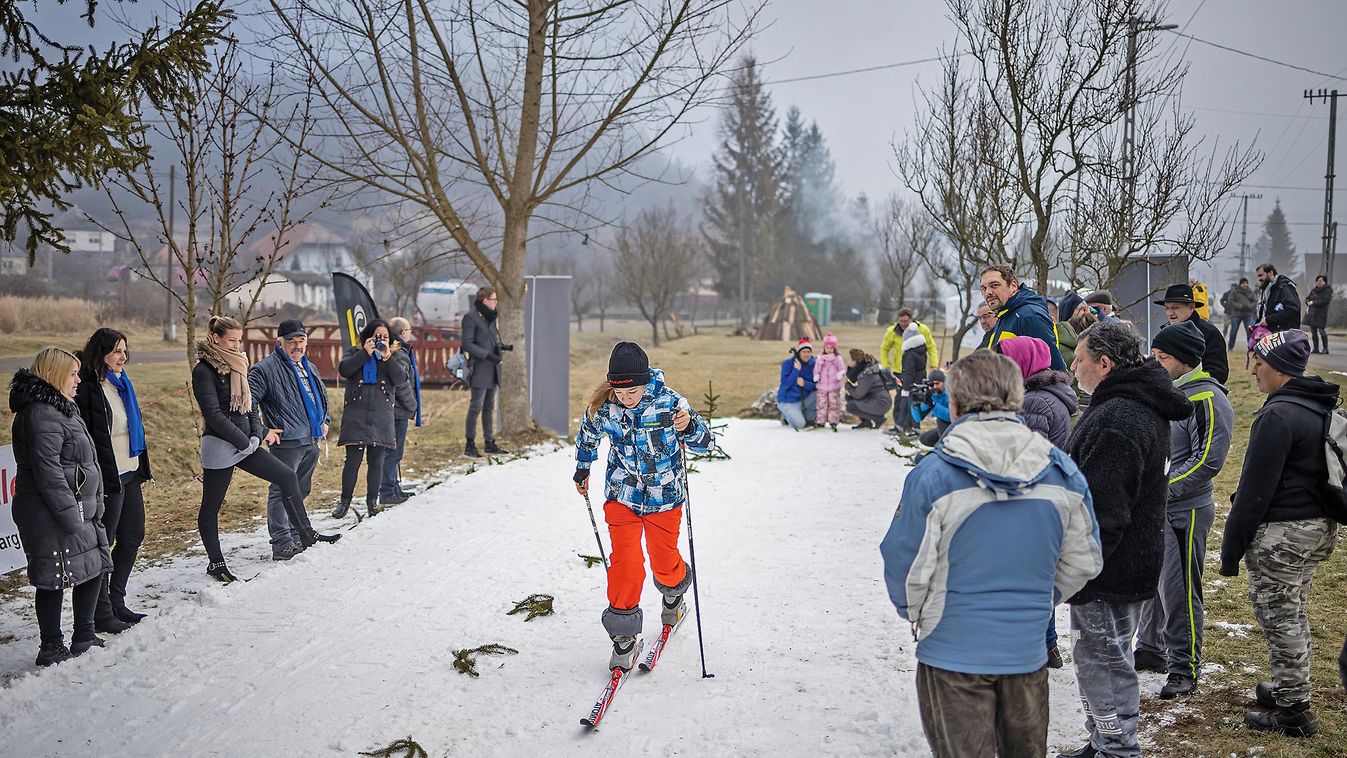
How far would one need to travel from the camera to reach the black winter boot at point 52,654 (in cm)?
521

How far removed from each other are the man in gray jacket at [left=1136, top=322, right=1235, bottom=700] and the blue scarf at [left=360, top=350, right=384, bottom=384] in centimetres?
691

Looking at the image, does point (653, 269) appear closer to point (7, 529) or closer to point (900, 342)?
point (900, 342)

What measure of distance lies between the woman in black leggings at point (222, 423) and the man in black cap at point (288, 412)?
0.29 m

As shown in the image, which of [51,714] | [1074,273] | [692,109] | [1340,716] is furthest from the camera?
[692,109]

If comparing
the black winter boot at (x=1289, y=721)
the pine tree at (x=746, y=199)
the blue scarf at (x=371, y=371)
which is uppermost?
the pine tree at (x=746, y=199)

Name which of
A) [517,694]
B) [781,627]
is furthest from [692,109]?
[517,694]

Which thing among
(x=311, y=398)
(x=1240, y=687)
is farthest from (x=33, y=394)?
(x=1240, y=687)

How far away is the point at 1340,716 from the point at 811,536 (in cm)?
439

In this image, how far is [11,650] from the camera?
5543mm

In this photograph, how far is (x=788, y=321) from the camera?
49906mm

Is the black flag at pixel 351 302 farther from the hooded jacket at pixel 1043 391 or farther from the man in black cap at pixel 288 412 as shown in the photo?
the hooded jacket at pixel 1043 391

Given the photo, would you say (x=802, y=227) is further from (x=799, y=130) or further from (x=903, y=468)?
(x=903, y=468)

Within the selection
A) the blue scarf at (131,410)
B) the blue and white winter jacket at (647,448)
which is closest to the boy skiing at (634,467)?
the blue and white winter jacket at (647,448)

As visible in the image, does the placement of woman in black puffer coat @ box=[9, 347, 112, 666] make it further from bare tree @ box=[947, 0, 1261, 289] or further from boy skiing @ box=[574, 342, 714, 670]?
bare tree @ box=[947, 0, 1261, 289]
